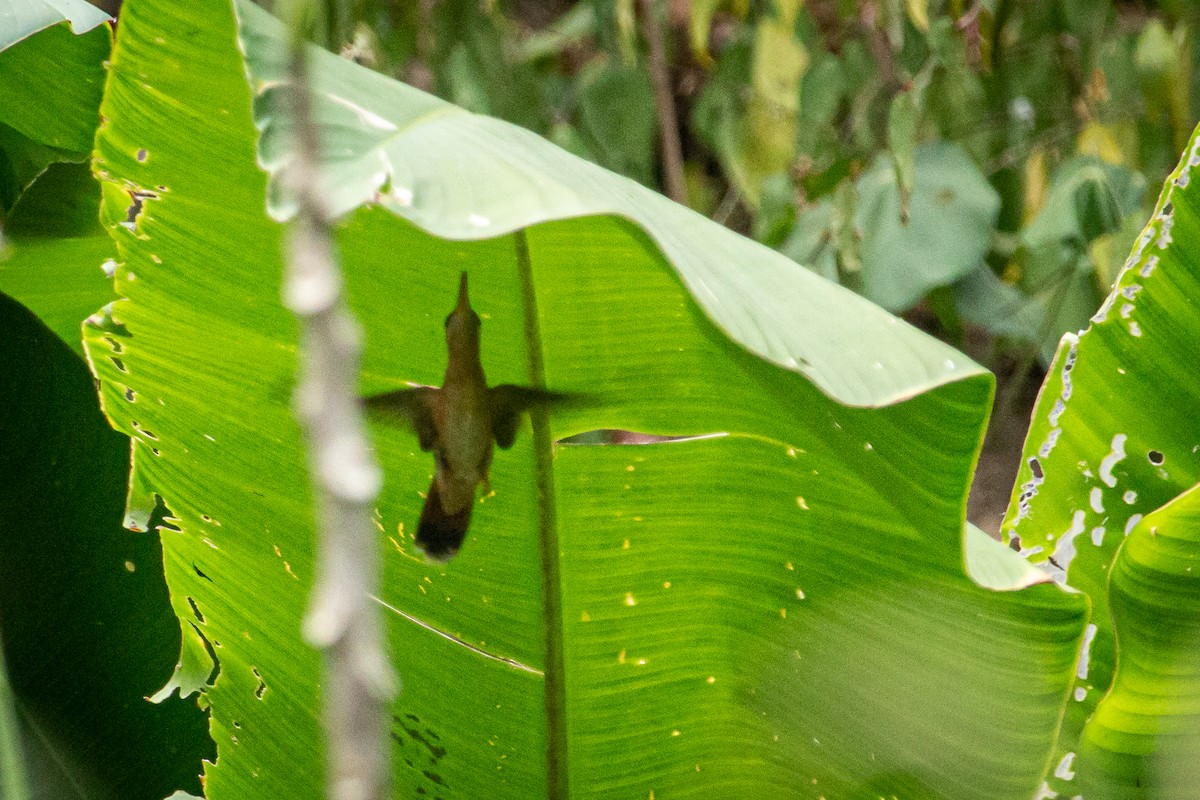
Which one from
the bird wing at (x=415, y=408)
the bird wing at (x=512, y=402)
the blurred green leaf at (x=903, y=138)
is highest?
the bird wing at (x=512, y=402)

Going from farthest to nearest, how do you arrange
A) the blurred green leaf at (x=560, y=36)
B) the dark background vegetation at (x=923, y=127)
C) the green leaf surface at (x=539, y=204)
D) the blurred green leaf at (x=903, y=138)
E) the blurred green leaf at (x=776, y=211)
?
the blurred green leaf at (x=560, y=36) < the blurred green leaf at (x=776, y=211) < the dark background vegetation at (x=923, y=127) < the blurred green leaf at (x=903, y=138) < the green leaf surface at (x=539, y=204)

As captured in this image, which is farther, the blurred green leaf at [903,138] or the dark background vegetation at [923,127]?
the dark background vegetation at [923,127]

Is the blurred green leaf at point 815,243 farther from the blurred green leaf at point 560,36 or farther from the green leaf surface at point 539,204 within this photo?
the green leaf surface at point 539,204

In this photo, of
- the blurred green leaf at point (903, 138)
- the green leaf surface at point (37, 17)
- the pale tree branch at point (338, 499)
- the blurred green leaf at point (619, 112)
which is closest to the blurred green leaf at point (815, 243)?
the blurred green leaf at point (903, 138)

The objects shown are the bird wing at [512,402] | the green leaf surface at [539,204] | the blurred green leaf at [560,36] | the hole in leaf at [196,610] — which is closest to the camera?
the green leaf surface at [539,204]

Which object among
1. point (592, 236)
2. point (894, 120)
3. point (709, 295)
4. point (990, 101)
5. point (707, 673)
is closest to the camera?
point (709, 295)

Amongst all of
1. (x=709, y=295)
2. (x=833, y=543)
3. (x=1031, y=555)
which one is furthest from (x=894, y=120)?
(x=709, y=295)

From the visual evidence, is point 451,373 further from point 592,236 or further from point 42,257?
point 42,257
